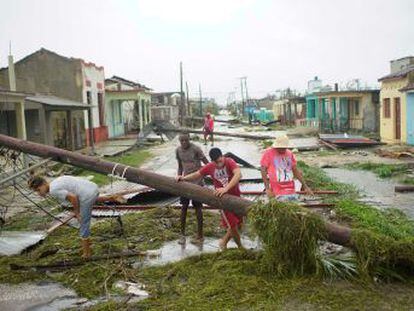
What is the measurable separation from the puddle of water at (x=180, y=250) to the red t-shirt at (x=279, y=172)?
94cm

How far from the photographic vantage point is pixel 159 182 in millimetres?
8203

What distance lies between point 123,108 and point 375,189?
3403cm

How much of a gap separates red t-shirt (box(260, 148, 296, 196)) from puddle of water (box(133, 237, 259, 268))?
0.94 meters

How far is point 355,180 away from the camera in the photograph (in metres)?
16.4

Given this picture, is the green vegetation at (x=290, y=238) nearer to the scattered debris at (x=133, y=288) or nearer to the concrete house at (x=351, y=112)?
the scattered debris at (x=133, y=288)

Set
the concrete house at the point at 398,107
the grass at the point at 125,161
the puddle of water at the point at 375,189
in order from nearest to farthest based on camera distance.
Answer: the puddle of water at the point at 375,189 < the grass at the point at 125,161 < the concrete house at the point at 398,107

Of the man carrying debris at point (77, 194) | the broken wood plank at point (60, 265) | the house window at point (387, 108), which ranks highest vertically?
the house window at point (387, 108)

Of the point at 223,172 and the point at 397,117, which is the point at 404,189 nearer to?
the point at 223,172

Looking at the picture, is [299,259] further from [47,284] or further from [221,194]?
[47,284]

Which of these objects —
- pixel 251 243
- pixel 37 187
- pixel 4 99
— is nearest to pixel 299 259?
pixel 251 243

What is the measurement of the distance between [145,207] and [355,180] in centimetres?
718

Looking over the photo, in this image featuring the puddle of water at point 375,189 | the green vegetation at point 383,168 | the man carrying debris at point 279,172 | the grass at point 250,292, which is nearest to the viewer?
the grass at point 250,292

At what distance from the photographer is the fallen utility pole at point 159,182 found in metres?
6.79

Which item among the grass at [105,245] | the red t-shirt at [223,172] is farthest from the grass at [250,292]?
the red t-shirt at [223,172]
